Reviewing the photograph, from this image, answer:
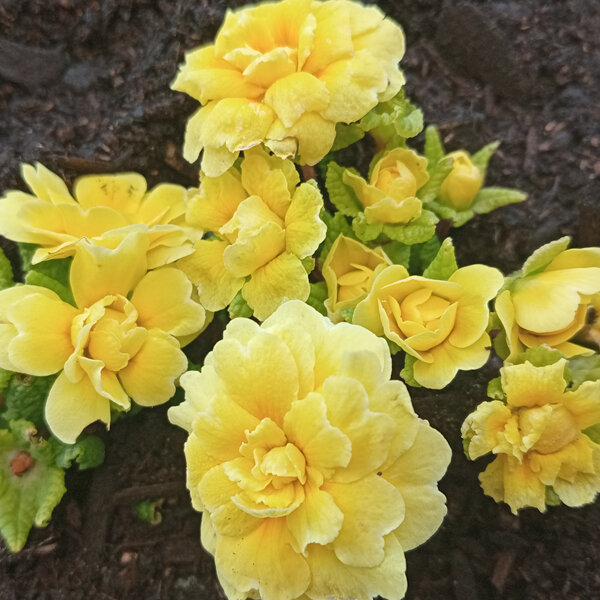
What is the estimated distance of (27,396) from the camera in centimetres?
112

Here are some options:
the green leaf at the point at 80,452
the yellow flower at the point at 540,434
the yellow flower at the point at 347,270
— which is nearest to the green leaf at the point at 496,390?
the yellow flower at the point at 540,434

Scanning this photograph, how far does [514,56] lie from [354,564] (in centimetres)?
115

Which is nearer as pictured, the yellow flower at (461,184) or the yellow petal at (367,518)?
the yellow petal at (367,518)

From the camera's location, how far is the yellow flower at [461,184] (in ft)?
3.74

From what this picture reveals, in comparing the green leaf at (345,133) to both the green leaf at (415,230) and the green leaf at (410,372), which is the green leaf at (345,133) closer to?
the green leaf at (415,230)

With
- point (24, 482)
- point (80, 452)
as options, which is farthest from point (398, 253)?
point (24, 482)

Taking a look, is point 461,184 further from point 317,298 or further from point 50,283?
point 50,283

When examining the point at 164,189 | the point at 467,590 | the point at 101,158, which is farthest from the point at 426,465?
the point at 101,158

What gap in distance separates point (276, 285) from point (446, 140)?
2.09 ft

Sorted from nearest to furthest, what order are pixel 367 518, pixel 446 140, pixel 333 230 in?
pixel 367 518 → pixel 333 230 → pixel 446 140

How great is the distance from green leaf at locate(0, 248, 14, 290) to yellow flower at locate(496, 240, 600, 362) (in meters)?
0.88

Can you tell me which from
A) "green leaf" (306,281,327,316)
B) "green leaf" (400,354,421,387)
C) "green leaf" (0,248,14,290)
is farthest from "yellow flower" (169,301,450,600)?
"green leaf" (0,248,14,290)

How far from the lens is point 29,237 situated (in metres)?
1.06

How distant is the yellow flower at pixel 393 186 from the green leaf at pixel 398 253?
0.07 meters
